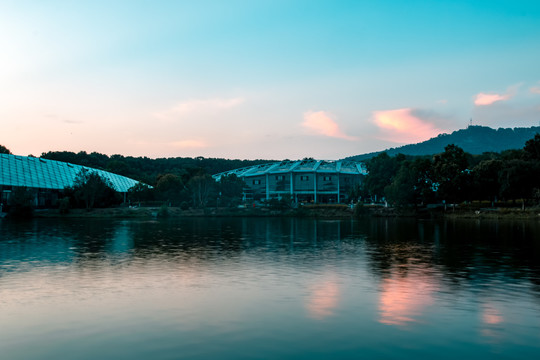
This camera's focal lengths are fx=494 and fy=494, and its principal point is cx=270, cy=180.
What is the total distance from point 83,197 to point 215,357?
9330 cm

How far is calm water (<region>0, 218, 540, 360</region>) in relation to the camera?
11.6 meters

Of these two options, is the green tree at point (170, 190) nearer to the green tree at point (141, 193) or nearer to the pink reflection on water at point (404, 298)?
the green tree at point (141, 193)

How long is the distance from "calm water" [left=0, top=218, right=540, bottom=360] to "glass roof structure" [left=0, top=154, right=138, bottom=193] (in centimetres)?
8293

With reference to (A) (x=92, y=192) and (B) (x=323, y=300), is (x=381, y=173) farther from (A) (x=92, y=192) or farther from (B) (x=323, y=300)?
(B) (x=323, y=300)

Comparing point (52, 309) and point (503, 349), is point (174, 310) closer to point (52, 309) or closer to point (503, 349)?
point (52, 309)

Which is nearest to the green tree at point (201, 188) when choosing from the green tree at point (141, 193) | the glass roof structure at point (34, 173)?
the green tree at point (141, 193)

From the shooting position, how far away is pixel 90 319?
14.2 meters

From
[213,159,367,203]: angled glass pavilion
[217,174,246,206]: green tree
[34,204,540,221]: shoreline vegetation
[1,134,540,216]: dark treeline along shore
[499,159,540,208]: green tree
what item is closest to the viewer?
[499,159,540,208]: green tree

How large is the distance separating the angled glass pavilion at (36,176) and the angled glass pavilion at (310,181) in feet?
151

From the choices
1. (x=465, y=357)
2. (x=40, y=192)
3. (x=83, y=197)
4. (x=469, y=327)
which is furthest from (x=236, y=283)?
(x=40, y=192)

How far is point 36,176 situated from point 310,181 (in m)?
75.1

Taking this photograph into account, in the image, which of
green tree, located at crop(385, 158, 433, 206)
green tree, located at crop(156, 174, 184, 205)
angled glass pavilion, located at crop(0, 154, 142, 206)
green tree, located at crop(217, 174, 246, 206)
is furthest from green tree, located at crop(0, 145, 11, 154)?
green tree, located at crop(385, 158, 433, 206)

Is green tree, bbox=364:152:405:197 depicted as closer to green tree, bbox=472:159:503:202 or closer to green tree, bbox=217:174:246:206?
green tree, bbox=472:159:503:202

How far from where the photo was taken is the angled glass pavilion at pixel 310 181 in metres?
147
